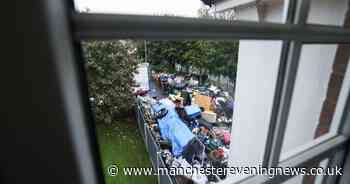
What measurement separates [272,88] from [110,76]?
2.53ft

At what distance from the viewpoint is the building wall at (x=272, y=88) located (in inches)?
38.3

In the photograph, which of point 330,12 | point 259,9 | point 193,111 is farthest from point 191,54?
point 330,12

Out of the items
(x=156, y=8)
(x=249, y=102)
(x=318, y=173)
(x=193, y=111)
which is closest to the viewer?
(x=156, y=8)

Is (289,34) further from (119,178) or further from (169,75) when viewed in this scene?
(119,178)

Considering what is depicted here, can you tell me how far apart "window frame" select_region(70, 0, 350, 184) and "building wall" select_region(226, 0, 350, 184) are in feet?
0.35

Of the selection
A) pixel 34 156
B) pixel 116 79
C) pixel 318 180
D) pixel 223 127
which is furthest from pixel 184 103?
pixel 318 180

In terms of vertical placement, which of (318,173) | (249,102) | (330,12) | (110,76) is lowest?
(318,173)

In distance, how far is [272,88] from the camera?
920 millimetres

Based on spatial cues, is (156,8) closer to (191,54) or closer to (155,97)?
(191,54)

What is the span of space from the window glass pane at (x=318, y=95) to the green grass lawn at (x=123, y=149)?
0.58 meters

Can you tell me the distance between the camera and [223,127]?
105cm

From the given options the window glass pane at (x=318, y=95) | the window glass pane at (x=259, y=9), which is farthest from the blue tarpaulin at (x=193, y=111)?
the window glass pane at (x=259, y=9)

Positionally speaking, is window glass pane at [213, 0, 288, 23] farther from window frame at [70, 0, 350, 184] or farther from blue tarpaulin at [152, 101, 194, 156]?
blue tarpaulin at [152, 101, 194, 156]

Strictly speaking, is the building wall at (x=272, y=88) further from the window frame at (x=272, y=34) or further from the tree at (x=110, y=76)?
the tree at (x=110, y=76)
